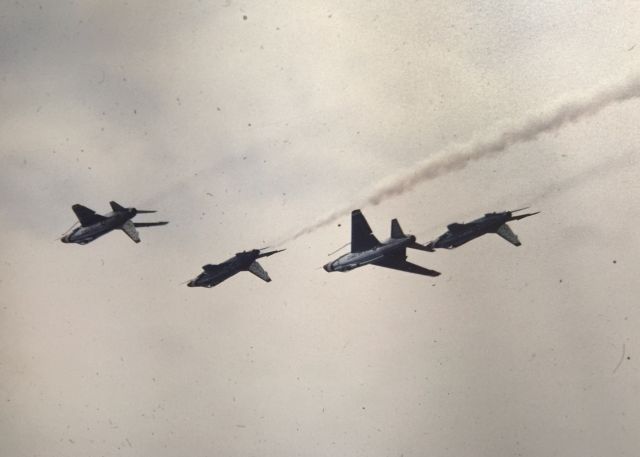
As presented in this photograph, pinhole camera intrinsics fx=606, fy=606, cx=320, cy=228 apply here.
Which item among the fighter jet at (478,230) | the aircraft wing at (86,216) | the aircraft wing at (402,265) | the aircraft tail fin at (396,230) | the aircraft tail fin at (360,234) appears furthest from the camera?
the aircraft wing at (86,216)

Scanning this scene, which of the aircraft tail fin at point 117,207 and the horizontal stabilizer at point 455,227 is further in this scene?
the aircraft tail fin at point 117,207

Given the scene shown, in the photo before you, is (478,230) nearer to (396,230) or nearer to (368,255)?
(396,230)

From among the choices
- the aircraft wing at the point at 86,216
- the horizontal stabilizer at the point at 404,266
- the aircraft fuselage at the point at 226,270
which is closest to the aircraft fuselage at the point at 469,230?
the horizontal stabilizer at the point at 404,266

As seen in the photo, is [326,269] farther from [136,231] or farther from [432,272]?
[136,231]

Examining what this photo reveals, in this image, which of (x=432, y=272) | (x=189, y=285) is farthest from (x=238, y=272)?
(x=432, y=272)

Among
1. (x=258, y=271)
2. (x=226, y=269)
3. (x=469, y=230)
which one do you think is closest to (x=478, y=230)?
(x=469, y=230)

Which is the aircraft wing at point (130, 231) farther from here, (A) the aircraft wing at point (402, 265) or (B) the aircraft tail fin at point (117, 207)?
(A) the aircraft wing at point (402, 265)

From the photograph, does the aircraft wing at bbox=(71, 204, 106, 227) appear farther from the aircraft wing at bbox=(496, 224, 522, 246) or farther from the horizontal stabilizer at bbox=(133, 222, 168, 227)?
the aircraft wing at bbox=(496, 224, 522, 246)

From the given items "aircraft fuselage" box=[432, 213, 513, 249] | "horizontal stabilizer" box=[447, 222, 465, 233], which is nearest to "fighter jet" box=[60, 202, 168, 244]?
"aircraft fuselage" box=[432, 213, 513, 249]
